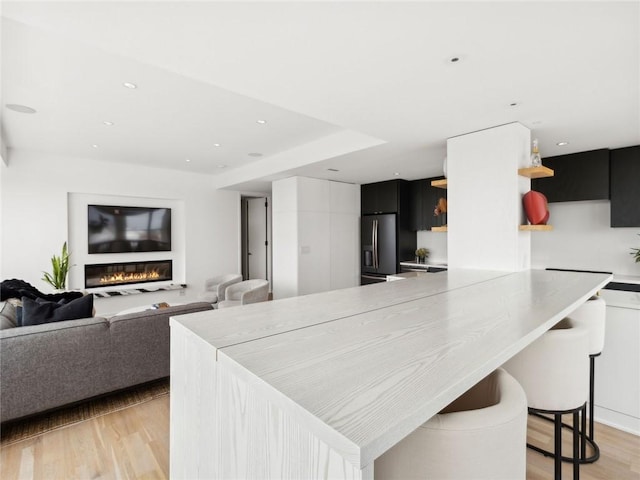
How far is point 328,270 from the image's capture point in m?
5.43

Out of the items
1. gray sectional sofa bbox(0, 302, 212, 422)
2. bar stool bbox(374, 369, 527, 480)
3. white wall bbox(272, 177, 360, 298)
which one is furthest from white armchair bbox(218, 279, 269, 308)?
bar stool bbox(374, 369, 527, 480)

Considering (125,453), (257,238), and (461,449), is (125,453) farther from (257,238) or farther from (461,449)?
(257,238)

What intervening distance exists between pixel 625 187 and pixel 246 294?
426cm

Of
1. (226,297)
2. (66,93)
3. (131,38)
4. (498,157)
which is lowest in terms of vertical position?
(226,297)

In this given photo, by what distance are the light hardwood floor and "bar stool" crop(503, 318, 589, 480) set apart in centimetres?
80

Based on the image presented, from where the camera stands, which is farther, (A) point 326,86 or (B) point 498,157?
(B) point 498,157

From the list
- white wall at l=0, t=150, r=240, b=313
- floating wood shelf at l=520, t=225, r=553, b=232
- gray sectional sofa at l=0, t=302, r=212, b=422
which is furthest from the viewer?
white wall at l=0, t=150, r=240, b=313

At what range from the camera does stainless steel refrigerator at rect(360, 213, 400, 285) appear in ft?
17.7

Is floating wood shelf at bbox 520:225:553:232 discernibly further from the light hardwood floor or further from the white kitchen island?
the white kitchen island

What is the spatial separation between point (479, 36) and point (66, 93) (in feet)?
9.75

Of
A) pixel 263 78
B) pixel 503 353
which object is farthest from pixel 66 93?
pixel 503 353

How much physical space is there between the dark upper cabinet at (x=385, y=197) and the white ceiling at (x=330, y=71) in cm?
167

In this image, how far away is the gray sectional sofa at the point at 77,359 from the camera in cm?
202

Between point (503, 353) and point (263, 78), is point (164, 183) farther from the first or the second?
point (503, 353)
